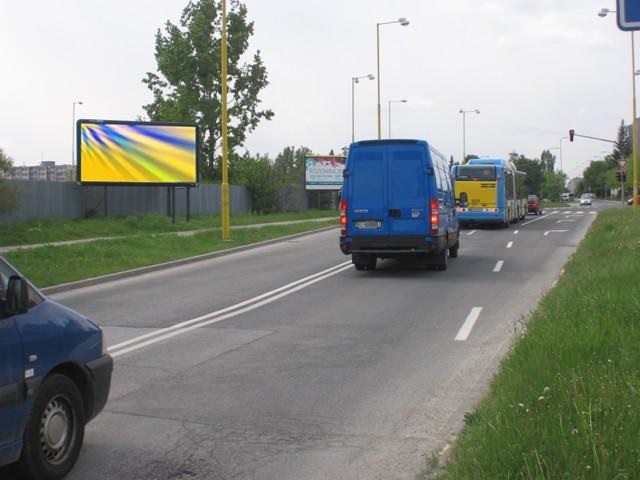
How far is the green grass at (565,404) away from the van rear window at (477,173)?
2712 cm

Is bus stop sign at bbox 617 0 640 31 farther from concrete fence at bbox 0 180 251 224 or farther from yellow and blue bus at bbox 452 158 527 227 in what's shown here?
yellow and blue bus at bbox 452 158 527 227

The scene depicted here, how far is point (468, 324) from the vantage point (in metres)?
10.5

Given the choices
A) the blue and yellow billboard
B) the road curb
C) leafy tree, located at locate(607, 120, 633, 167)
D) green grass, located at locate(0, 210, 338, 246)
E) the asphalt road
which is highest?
leafy tree, located at locate(607, 120, 633, 167)

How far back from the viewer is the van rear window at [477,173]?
116 ft

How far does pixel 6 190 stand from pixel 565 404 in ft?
77.6

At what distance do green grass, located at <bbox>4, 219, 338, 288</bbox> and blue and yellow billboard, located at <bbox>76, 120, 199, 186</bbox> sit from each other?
20.5 ft

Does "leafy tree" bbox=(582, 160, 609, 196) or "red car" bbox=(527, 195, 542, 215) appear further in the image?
"leafy tree" bbox=(582, 160, 609, 196)

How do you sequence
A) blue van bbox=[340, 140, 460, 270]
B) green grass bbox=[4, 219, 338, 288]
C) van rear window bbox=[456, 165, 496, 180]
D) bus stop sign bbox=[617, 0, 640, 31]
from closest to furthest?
bus stop sign bbox=[617, 0, 640, 31]
green grass bbox=[4, 219, 338, 288]
blue van bbox=[340, 140, 460, 270]
van rear window bbox=[456, 165, 496, 180]

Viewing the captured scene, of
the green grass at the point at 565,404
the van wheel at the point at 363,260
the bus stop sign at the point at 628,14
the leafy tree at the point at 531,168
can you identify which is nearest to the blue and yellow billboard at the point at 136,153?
the van wheel at the point at 363,260

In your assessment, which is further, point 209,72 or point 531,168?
point 531,168

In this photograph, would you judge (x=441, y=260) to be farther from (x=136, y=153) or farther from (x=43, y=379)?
(x=136, y=153)

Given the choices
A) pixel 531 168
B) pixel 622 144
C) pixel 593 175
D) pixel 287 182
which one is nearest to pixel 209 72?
pixel 287 182

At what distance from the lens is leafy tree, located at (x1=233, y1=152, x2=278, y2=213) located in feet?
156

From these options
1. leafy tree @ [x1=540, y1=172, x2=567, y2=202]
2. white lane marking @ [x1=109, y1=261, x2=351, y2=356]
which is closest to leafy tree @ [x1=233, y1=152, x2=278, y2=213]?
white lane marking @ [x1=109, y1=261, x2=351, y2=356]
